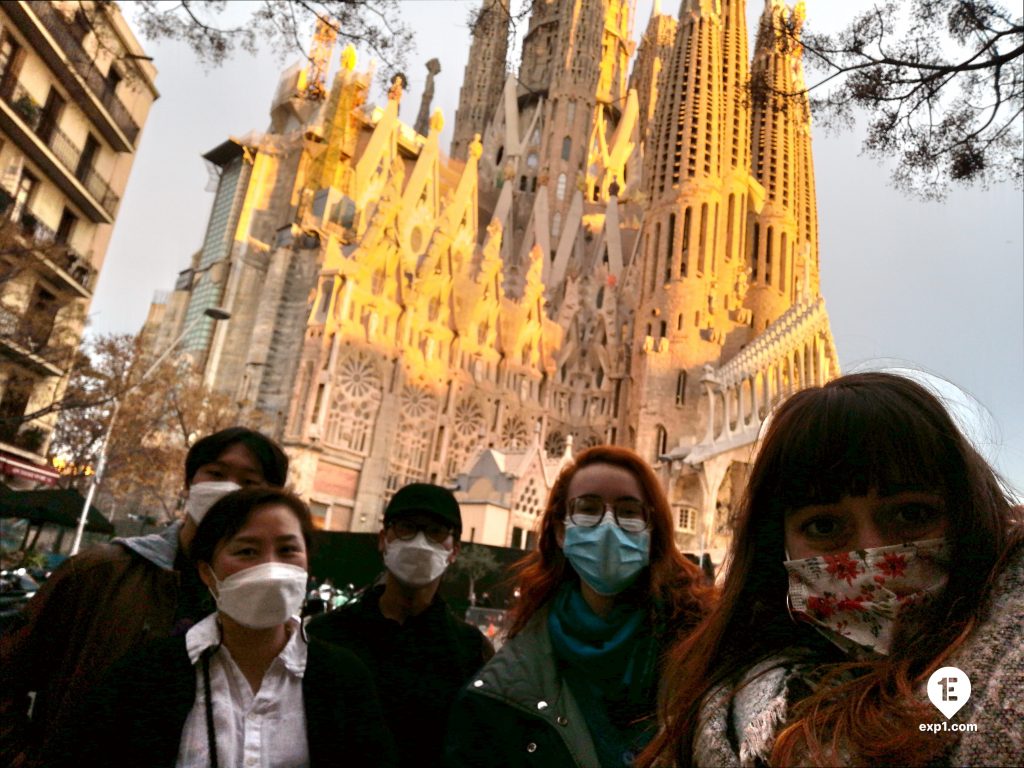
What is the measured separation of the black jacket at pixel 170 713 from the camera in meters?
1.71

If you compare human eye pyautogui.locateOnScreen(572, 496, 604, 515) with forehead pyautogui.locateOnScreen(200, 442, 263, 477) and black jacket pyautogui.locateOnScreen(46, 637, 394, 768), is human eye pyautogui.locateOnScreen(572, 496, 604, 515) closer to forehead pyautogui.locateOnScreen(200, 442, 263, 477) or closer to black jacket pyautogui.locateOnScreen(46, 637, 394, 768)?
black jacket pyautogui.locateOnScreen(46, 637, 394, 768)

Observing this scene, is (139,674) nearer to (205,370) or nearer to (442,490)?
(442,490)

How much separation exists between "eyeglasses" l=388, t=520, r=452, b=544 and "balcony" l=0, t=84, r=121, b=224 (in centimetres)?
1743

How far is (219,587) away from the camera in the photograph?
6.88 ft

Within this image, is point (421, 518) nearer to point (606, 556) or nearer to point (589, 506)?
point (589, 506)

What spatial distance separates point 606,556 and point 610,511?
0.57ft

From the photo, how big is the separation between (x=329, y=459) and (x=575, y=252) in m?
22.1

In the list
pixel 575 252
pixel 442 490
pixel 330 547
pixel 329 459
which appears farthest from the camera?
pixel 575 252

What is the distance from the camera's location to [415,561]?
3168mm

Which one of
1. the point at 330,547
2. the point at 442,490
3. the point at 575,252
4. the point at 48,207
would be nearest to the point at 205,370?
the point at 48,207

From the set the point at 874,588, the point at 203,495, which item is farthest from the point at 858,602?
the point at 203,495

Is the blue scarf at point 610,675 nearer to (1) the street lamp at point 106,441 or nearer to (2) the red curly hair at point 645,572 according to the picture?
(2) the red curly hair at point 645,572

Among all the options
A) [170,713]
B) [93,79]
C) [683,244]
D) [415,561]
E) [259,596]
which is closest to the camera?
[170,713]

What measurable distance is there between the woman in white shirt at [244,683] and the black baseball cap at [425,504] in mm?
1010
